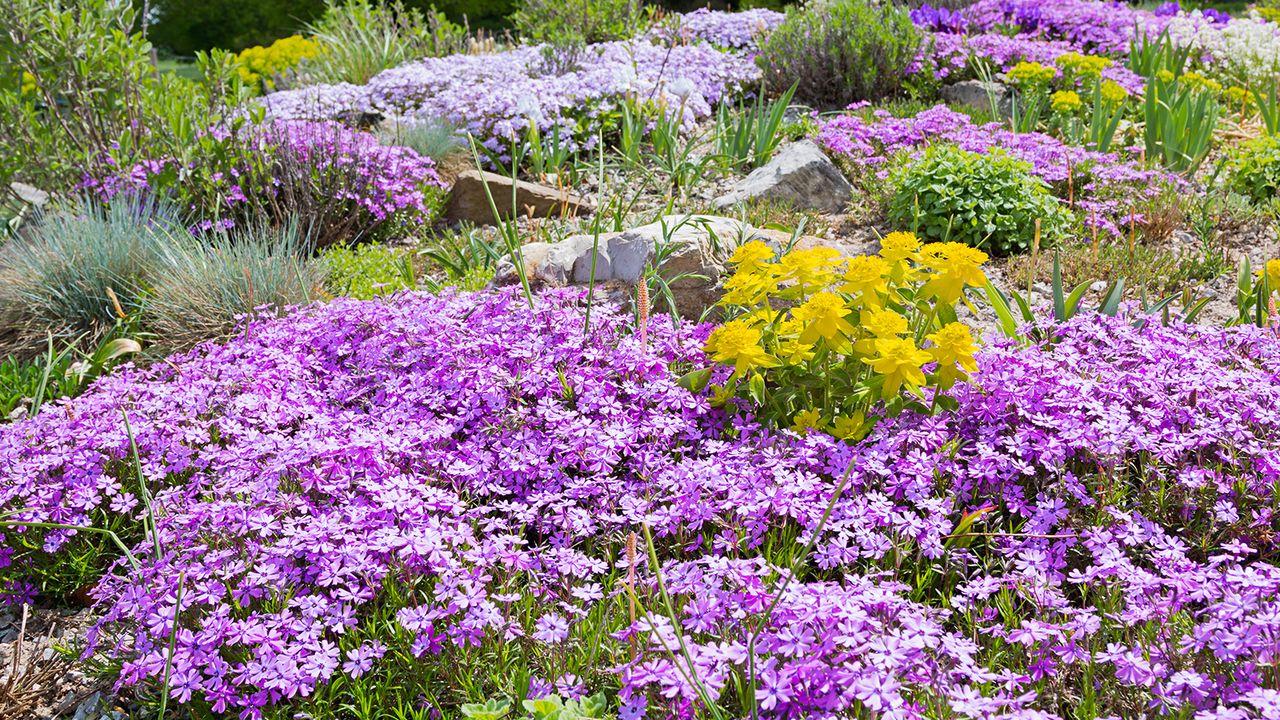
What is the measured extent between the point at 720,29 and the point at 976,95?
3.50 meters

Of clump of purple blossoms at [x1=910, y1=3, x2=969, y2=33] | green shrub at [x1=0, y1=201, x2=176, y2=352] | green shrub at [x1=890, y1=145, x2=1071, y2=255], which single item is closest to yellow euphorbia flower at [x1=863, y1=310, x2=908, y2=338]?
green shrub at [x1=890, y1=145, x2=1071, y2=255]

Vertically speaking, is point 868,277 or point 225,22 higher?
point 868,277

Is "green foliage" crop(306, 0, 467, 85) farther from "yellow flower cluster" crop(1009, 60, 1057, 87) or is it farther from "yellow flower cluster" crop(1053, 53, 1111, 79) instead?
"yellow flower cluster" crop(1053, 53, 1111, 79)

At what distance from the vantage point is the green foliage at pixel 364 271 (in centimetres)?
503

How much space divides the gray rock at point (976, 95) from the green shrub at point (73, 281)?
22.3 feet

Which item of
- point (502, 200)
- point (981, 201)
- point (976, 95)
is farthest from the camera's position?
point (976, 95)

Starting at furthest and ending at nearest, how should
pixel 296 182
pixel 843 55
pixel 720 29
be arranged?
pixel 720 29 → pixel 843 55 → pixel 296 182

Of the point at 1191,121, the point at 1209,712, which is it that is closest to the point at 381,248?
the point at 1209,712

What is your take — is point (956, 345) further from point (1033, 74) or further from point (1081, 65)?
point (1081, 65)

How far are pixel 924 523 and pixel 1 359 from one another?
190 inches

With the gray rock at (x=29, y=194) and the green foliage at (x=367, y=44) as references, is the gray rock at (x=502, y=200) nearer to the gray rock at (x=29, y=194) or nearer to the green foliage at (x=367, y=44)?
the gray rock at (x=29, y=194)

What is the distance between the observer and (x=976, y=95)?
842cm

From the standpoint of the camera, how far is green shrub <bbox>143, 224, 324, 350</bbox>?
4.52m

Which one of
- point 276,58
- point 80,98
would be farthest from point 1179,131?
point 276,58
